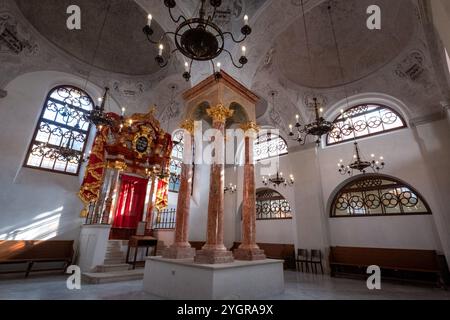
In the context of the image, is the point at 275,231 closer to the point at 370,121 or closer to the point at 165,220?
the point at 165,220

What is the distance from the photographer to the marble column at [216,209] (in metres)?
4.37

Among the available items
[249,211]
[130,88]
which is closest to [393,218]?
[249,211]

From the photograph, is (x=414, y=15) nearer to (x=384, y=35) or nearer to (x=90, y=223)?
(x=384, y=35)

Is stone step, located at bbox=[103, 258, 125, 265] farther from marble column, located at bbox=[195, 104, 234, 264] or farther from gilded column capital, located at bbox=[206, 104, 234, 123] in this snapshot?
gilded column capital, located at bbox=[206, 104, 234, 123]

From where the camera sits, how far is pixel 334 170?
30.1 feet

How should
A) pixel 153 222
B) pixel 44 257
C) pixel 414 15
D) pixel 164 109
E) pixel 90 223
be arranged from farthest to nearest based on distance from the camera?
pixel 164 109 → pixel 153 222 → pixel 90 223 → pixel 44 257 → pixel 414 15

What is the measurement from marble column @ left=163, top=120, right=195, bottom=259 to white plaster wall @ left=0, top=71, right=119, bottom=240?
17.1ft

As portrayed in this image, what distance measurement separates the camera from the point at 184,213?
5348 millimetres

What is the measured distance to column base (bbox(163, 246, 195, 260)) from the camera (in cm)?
479

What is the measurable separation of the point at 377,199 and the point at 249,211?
19.2 ft

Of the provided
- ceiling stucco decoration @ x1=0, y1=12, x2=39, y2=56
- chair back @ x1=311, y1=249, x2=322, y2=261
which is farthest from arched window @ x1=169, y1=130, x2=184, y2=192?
chair back @ x1=311, y1=249, x2=322, y2=261

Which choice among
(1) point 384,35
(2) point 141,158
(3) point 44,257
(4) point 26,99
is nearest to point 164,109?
(2) point 141,158
